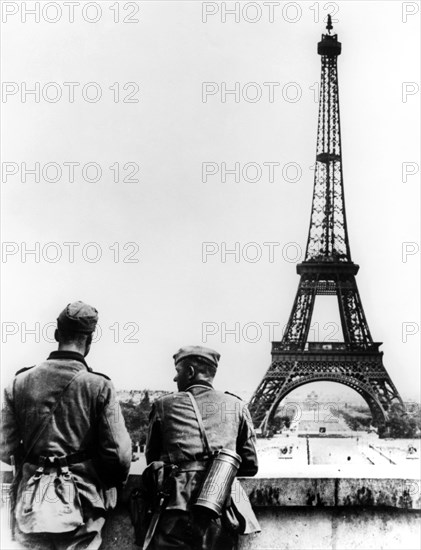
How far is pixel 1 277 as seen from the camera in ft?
38.5

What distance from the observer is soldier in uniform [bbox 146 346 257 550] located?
4094 millimetres

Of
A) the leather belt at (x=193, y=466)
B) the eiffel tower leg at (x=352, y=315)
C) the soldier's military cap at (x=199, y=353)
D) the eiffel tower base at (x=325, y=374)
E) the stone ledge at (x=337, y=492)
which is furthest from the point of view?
the eiffel tower leg at (x=352, y=315)

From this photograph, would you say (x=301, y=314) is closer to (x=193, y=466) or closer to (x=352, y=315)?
(x=352, y=315)

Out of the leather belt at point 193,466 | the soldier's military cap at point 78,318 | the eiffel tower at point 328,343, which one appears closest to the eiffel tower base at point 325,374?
the eiffel tower at point 328,343

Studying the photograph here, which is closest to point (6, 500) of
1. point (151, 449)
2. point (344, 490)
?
point (151, 449)

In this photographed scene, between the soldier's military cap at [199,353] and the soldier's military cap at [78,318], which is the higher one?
the soldier's military cap at [78,318]

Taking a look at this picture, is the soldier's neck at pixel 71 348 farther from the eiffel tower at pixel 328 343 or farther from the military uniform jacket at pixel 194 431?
the eiffel tower at pixel 328 343

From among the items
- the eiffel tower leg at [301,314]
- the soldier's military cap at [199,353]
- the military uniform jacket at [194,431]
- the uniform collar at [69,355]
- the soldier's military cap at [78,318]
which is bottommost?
the military uniform jacket at [194,431]

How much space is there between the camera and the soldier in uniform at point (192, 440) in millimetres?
4094

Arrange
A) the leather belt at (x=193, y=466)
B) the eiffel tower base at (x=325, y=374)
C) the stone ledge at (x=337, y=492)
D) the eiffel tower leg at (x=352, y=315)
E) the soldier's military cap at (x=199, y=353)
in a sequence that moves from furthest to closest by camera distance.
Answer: the eiffel tower leg at (x=352, y=315) < the eiffel tower base at (x=325, y=374) < the stone ledge at (x=337, y=492) < the soldier's military cap at (x=199, y=353) < the leather belt at (x=193, y=466)

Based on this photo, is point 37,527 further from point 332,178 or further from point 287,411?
point 287,411

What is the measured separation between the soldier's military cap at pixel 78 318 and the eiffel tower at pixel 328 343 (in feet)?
103

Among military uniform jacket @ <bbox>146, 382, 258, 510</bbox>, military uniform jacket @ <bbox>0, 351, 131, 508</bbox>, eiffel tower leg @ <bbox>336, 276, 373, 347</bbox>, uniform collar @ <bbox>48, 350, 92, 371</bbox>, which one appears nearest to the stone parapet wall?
military uniform jacket @ <bbox>146, 382, 258, 510</bbox>

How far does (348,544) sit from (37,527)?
1.68m
